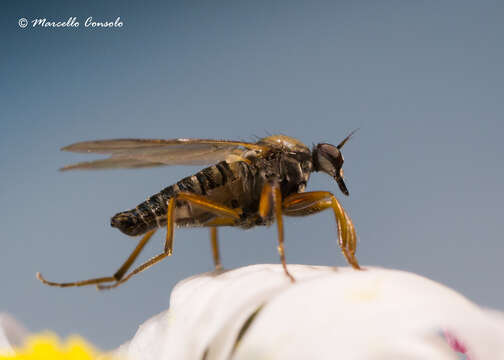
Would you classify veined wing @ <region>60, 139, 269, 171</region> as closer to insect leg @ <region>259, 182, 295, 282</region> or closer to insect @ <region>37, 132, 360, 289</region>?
insect @ <region>37, 132, 360, 289</region>

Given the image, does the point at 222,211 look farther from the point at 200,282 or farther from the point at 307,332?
the point at 307,332

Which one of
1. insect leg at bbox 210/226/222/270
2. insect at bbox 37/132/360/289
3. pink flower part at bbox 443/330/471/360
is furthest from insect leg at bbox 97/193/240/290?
pink flower part at bbox 443/330/471/360

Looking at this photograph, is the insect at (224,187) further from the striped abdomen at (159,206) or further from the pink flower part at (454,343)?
the pink flower part at (454,343)

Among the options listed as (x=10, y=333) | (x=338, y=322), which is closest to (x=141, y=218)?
(x=10, y=333)

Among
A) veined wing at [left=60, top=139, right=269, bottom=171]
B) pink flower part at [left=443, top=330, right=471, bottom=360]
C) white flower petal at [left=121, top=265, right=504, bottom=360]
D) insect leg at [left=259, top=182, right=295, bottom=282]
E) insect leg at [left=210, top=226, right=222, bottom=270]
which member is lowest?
pink flower part at [left=443, top=330, right=471, bottom=360]

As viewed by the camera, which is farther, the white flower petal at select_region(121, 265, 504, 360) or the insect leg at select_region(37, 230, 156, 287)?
the insect leg at select_region(37, 230, 156, 287)

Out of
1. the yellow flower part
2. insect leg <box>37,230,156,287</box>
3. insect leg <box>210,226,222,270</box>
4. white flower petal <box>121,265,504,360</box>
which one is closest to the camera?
white flower petal <box>121,265,504,360</box>
